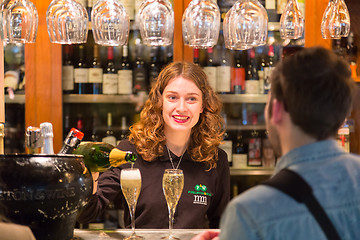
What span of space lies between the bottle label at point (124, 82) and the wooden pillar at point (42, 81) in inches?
15.0

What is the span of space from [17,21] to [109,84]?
1474 millimetres

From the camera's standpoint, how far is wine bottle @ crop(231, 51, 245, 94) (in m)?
3.07

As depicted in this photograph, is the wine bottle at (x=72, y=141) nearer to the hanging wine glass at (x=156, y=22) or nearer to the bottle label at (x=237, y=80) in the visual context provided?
→ the hanging wine glass at (x=156, y=22)

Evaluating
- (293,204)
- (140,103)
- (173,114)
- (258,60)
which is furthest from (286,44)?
(293,204)

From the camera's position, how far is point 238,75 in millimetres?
3086

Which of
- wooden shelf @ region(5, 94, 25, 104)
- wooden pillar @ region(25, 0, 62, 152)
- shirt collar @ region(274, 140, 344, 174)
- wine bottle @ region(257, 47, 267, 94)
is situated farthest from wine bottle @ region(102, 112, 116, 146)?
shirt collar @ region(274, 140, 344, 174)

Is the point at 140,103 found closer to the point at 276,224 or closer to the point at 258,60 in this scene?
the point at 258,60

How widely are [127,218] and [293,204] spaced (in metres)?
1.40

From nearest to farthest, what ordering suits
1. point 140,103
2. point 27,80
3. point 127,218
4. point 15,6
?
point 15,6, point 127,218, point 27,80, point 140,103

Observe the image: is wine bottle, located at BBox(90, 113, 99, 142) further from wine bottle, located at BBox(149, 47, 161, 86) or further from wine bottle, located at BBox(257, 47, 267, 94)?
wine bottle, located at BBox(257, 47, 267, 94)

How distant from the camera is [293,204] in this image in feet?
2.72

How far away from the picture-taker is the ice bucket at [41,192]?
4.06 feet

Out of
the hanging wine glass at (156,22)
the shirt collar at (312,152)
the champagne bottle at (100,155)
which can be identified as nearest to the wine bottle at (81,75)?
the champagne bottle at (100,155)

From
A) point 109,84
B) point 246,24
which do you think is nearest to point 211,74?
point 109,84
